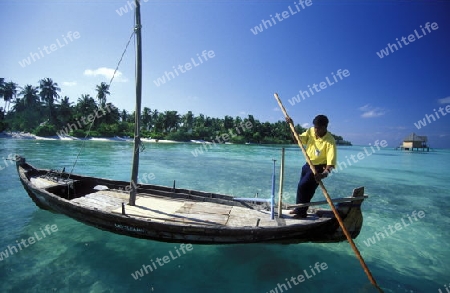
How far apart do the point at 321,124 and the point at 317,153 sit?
2.07 ft

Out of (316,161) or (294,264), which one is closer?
(316,161)

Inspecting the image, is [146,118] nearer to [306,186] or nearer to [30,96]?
[30,96]

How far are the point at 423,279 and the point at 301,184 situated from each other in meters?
4.46

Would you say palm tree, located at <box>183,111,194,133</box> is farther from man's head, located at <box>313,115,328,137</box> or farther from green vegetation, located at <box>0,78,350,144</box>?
man's head, located at <box>313,115,328,137</box>

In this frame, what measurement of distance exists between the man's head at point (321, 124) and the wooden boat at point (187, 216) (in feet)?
4.68

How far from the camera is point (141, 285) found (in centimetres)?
493

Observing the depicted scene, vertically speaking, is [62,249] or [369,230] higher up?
[62,249]

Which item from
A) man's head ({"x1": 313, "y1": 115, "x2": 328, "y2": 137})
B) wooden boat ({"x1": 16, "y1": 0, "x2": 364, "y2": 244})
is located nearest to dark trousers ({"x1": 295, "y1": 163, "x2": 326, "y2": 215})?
wooden boat ({"x1": 16, "y1": 0, "x2": 364, "y2": 244})

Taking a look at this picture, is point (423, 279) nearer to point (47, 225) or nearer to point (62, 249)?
point (62, 249)

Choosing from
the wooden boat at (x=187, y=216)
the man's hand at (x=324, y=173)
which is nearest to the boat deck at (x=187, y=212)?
the wooden boat at (x=187, y=216)

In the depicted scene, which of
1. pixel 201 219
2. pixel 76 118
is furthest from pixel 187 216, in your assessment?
pixel 76 118

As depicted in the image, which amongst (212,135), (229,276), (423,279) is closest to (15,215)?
(229,276)

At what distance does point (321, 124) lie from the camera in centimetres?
446

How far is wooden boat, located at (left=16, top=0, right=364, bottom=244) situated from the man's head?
143 cm
